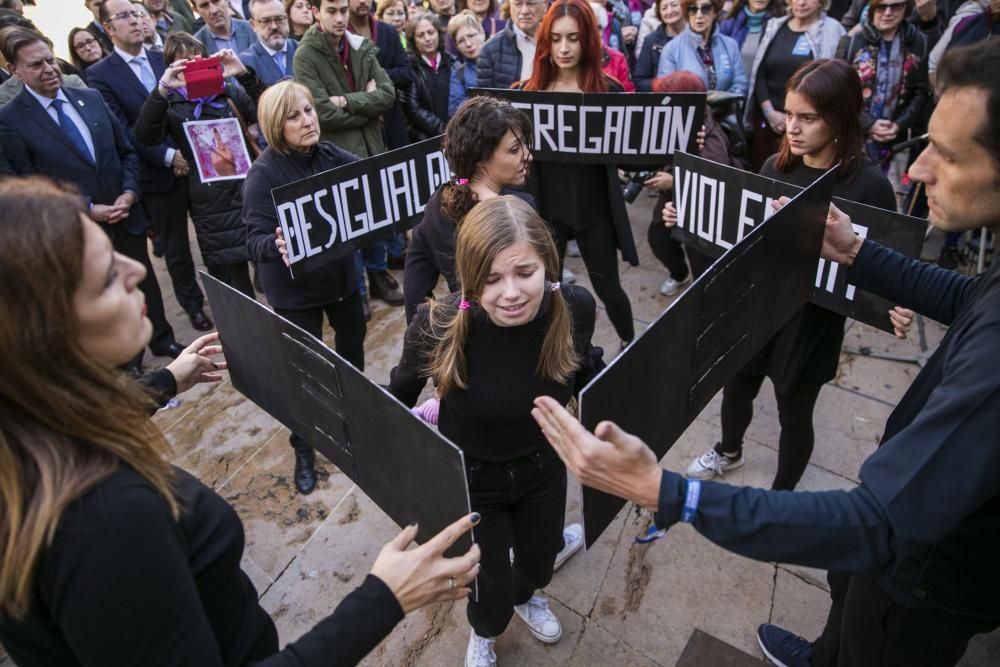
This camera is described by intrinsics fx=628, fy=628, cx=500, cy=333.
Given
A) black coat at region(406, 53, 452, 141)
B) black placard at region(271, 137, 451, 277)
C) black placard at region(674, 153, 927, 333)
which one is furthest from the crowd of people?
black coat at region(406, 53, 452, 141)

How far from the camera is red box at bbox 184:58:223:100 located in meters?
3.98

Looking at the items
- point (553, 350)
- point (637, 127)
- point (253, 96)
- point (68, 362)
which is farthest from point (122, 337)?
point (253, 96)

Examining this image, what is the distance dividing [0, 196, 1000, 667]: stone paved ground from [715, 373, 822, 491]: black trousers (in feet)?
1.02

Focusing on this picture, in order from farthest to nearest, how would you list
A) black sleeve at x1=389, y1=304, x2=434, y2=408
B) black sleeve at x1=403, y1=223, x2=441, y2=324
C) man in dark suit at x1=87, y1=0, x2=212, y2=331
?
man in dark suit at x1=87, y1=0, x2=212, y2=331 → black sleeve at x1=403, y1=223, x2=441, y2=324 → black sleeve at x1=389, y1=304, x2=434, y2=408

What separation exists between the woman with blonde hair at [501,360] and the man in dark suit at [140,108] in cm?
348

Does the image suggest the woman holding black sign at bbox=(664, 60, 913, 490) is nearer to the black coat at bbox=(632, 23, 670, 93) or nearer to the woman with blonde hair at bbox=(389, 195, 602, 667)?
the woman with blonde hair at bbox=(389, 195, 602, 667)

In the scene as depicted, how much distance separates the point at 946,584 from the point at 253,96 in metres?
4.89

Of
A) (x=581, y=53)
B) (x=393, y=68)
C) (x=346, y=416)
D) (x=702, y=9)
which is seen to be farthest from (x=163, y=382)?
(x=702, y=9)

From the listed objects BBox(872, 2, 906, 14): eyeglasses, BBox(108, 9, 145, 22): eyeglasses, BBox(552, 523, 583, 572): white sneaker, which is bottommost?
BBox(552, 523, 583, 572): white sneaker

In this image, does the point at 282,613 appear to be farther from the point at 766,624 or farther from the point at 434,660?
the point at 766,624

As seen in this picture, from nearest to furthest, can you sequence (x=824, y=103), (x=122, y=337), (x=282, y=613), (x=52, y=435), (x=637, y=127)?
(x=52, y=435) → (x=122, y=337) → (x=824, y=103) → (x=282, y=613) → (x=637, y=127)

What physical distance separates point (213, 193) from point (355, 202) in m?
2.00

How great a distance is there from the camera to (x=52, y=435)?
102 centimetres

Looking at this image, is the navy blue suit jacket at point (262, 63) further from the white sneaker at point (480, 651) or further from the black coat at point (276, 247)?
the white sneaker at point (480, 651)
